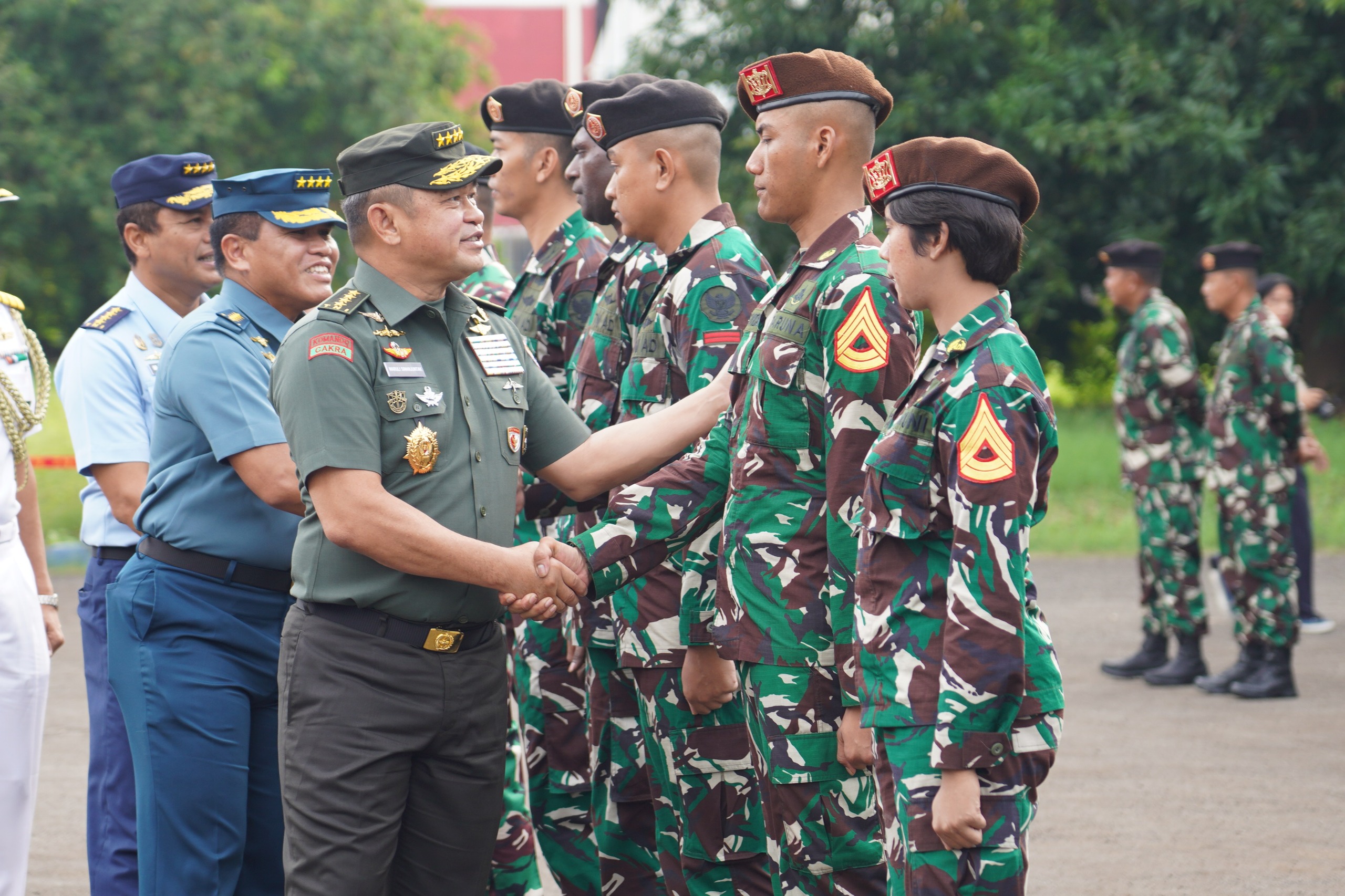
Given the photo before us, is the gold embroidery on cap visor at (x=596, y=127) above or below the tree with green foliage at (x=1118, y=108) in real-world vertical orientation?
above

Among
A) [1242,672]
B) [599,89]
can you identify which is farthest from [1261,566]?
[599,89]

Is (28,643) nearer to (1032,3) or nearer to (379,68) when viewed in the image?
(1032,3)

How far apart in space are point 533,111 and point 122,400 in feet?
5.86

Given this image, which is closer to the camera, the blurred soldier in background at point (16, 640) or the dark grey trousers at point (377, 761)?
the dark grey trousers at point (377, 761)

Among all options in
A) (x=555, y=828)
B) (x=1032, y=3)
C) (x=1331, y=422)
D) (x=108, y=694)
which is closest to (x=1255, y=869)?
(x=555, y=828)

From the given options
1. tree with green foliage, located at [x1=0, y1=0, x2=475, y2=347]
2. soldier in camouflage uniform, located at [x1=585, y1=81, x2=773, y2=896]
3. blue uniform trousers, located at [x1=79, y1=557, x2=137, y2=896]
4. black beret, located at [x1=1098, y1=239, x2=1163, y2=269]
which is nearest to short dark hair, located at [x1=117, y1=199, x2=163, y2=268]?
blue uniform trousers, located at [x1=79, y1=557, x2=137, y2=896]

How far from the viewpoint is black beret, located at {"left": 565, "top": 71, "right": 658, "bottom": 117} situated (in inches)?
162

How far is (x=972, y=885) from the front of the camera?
265 cm

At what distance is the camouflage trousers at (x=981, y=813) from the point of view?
264cm

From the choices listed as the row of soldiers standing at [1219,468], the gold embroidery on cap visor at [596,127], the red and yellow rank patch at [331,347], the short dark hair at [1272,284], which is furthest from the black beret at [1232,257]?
the red and yellow rank patch at [331,347]

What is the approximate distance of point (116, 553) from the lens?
4078 millimetres

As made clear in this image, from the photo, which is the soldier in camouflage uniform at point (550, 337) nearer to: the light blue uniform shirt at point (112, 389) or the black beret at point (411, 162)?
the light blue uniform shirt at point (112, 389)

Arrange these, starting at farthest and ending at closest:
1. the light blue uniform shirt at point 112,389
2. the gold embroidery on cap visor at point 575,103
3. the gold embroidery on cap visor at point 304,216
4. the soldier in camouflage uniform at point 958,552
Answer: the gold embroidery on cap visor at point 575,103 < the light blue uniform shirt at point 112,389 < the gold embroidery on cap visor at point 304,216 < the soldier in camouflage uniform at point 958,552

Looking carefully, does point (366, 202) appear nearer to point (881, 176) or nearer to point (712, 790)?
point (881, 176)
